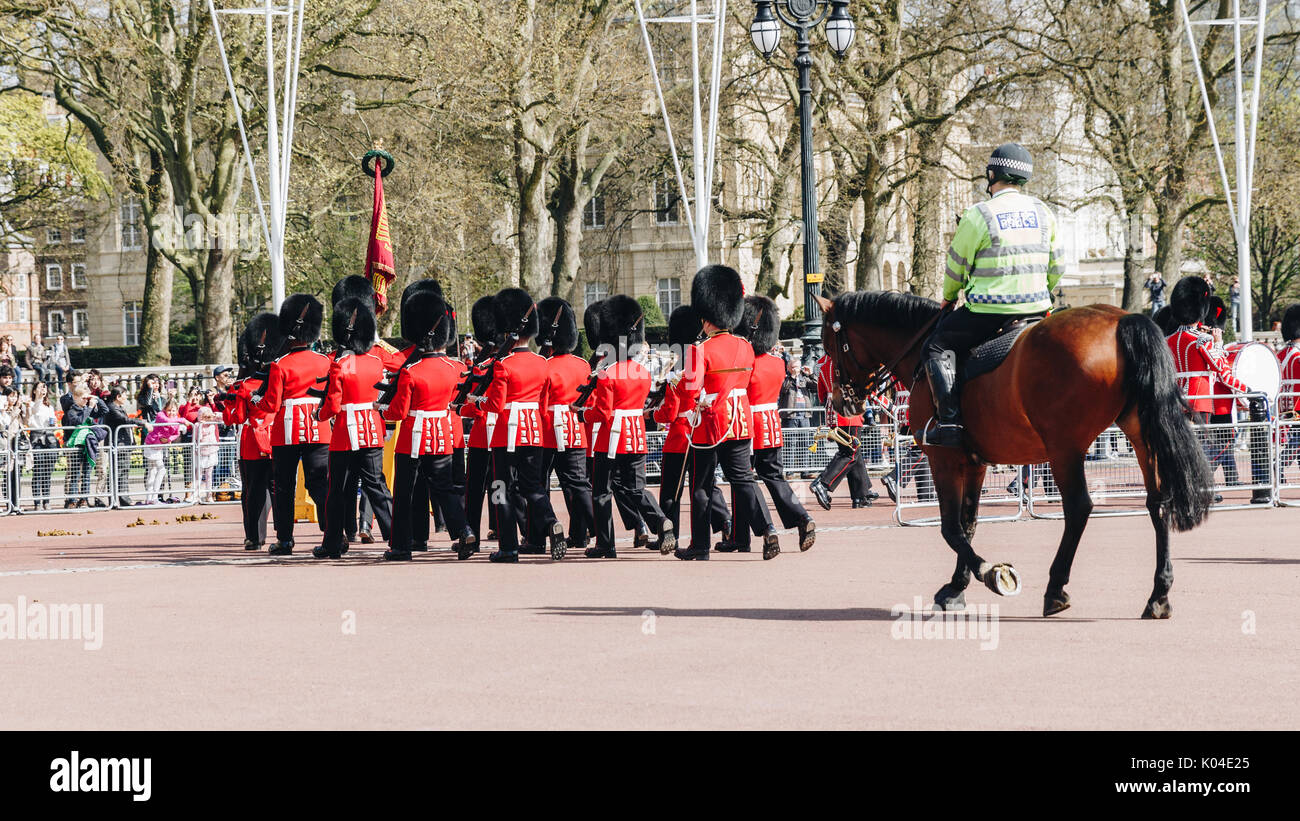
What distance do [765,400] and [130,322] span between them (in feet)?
203

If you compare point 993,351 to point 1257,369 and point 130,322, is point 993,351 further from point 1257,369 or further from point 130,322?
point 130,322

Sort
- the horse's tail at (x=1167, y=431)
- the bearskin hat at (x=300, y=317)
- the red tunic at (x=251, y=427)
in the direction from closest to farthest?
the horse's tail at (x=1167, y=431)
the bearskin hat at (x=300, y=317)
the red tunic at (x=251, y=427)

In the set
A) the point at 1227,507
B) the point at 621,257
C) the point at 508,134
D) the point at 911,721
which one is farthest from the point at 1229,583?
the point at 621,257

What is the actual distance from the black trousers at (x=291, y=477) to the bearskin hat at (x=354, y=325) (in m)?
0.84

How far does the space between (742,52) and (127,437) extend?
16.8 meters

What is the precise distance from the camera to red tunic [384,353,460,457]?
43.3ft

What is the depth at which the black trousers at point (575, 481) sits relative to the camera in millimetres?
13320

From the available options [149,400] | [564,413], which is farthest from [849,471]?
[149,400]

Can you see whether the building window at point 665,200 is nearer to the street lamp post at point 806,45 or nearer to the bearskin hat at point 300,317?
the street lamp post at point 806,45

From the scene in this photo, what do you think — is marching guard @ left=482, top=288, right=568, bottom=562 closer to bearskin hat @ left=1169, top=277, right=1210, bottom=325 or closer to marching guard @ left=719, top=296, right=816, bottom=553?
marching guard @ left=719, top=296, right=816, bottom=553

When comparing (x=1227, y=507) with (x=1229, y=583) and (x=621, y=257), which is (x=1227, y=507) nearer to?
(x=1229, y=583)

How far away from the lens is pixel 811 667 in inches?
301

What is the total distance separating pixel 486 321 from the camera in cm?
1363

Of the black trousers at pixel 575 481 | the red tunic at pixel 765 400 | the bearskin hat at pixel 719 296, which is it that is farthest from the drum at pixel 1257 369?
the black trousers at pixel 575 481
